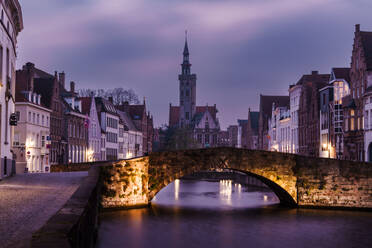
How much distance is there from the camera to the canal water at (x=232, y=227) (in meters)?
19.6

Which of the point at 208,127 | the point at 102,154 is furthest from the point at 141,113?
the point at 208,127

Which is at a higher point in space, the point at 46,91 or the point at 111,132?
the point at 46,91

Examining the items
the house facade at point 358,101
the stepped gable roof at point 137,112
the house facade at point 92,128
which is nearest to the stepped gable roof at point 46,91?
the house facade at point 92,128

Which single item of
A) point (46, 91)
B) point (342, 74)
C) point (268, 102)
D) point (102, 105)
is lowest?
point (46, 91)

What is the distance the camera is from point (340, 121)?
152ft

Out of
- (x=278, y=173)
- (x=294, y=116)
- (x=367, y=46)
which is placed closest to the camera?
(x=278, y=173)

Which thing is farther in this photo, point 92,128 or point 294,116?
point 294,116

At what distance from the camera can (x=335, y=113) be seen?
47.1m

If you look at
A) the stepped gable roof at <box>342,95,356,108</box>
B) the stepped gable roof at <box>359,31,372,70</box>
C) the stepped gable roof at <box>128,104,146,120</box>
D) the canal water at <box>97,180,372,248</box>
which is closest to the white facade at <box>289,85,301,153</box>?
the stepped gable roof at <box>342,95,356,108</box>

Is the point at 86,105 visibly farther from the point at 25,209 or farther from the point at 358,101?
the point at 25,209

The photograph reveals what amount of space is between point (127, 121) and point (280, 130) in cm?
2210

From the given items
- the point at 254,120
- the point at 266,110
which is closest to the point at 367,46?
the point at 266,110

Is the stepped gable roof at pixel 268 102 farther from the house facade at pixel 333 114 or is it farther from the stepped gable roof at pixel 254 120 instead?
the house facade at pixel 333 114

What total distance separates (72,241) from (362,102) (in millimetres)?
37655
